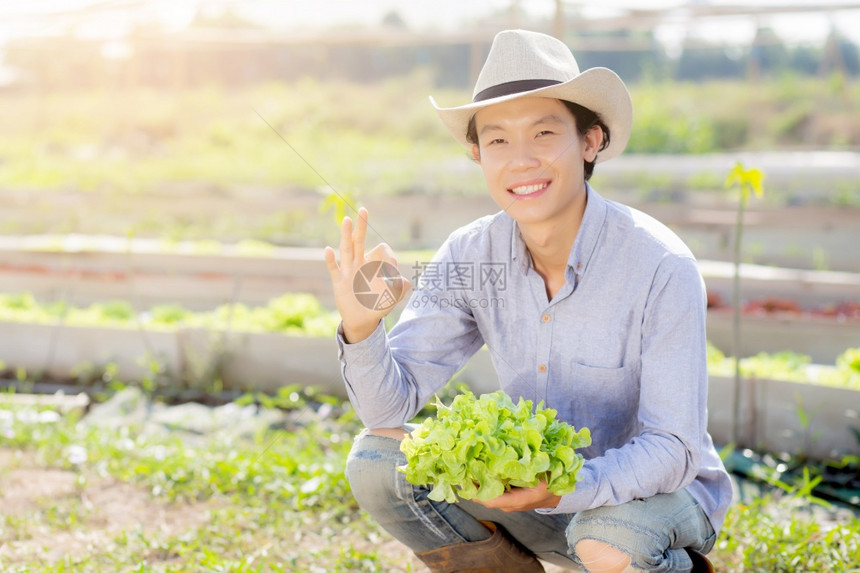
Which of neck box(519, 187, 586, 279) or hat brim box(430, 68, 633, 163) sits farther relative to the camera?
neck box(519, 187, 586, 279)

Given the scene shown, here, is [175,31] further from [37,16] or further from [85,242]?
[85,242]

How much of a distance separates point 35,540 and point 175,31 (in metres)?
6.91

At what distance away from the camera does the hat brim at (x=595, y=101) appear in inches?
71.8

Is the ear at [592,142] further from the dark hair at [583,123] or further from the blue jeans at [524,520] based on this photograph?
the blue jeans at [524,520]

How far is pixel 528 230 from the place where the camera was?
1.96 meters

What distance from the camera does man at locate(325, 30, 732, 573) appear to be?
172 cm

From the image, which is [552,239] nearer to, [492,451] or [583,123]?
[583,123]

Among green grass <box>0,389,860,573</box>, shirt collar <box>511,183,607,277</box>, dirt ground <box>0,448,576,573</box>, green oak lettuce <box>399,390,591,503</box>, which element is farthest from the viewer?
dirt ground <box>0,448,576,573</box>

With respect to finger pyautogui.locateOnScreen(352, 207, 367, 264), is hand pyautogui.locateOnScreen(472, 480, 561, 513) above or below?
below

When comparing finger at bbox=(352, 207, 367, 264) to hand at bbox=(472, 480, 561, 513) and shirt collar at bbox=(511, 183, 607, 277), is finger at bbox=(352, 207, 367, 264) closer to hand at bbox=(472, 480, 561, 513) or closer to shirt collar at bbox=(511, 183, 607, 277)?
shirt collar at bbox=(511, 183, 607, 277)

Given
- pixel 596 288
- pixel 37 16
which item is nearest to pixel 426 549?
pixel 596 288

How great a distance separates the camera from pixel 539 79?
1895 millimetres

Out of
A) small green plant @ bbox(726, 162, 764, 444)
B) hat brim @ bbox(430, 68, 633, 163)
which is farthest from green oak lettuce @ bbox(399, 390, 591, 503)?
small green plant @ bbox(726, 162, 764, 444)

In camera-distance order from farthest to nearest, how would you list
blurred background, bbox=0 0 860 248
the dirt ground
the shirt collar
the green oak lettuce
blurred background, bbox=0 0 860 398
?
1. blurred background, bbox=0 0 860 248
2. blurred background, bbox=0 0 860 398
3. the dirt ground
4. the shirt collar
5. the green oak lettuce
